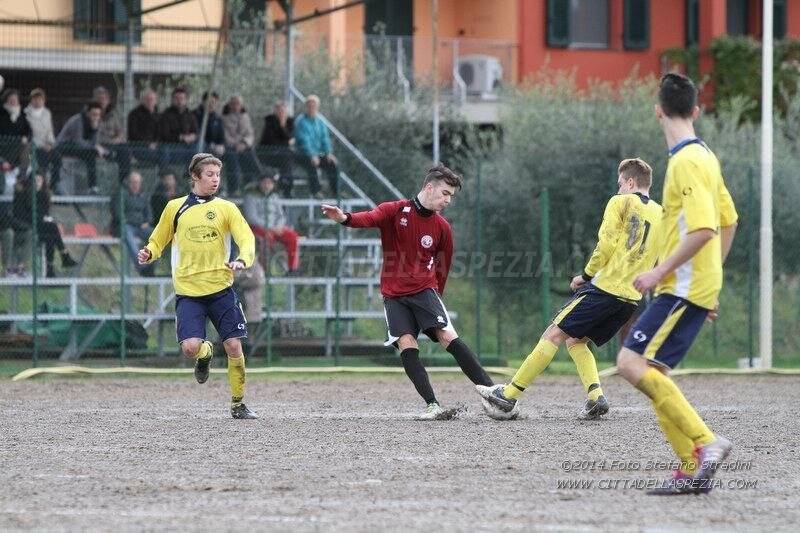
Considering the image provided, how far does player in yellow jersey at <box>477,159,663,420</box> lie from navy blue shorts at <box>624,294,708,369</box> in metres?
3.74

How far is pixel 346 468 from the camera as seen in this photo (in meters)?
9.00

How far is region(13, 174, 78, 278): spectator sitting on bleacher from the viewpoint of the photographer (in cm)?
1919

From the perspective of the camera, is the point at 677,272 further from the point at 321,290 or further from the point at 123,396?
the point at 321,290

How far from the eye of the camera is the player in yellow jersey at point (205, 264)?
12.2 meters

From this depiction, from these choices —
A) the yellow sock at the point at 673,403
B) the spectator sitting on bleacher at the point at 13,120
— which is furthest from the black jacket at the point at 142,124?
the yellow sock at the point at 673,403

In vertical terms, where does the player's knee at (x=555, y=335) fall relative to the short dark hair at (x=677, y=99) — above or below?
below

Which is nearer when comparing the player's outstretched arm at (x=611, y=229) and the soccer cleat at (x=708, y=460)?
the soccer cleat at (x=708, y=460)

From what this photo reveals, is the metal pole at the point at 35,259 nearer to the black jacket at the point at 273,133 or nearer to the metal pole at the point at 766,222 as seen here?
the black jacket at the point at 273,133

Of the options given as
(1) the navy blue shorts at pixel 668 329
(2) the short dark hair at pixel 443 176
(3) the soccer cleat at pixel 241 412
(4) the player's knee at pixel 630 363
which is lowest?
(3) the soccer cleat at pixel 241 412

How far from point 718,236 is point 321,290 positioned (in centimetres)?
1281

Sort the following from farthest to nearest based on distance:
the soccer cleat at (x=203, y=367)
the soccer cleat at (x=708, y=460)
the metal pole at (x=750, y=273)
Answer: the metal pole at (x=750, y=273) < the soccer cleat at (x=203, y=367) < the soccer cleat at (x=708, y=460)

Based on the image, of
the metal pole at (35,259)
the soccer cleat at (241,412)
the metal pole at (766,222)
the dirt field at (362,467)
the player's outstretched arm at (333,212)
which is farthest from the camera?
the metal pole at (766,222)

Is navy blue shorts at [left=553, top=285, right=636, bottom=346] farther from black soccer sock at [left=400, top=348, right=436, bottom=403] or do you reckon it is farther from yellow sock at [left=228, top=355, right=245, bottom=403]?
yellow sock at [left=228, top=355, right=245, bottom=403]

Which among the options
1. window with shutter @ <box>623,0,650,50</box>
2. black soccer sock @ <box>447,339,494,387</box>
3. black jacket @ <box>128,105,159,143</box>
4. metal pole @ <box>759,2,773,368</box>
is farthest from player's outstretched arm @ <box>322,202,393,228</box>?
window with shutter @ <box>623,0,650,50</box>
